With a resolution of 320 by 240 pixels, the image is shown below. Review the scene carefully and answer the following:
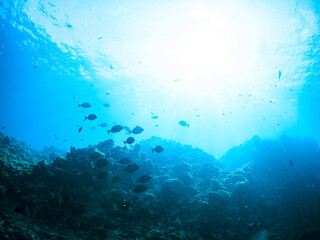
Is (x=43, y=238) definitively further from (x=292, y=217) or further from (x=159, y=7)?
(x=159, y=7)

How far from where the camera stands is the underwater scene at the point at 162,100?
9.24 m

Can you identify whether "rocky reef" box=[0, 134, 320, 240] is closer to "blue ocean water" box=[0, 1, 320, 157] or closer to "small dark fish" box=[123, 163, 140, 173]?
"small dark fish" box=[123, 163, 140, 173]

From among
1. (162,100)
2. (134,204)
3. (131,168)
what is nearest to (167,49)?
(162,100)

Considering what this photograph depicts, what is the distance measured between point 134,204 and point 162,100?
41.0 meters

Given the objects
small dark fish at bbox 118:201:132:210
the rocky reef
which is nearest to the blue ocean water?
the rocky reef

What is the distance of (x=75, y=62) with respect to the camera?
3209cm

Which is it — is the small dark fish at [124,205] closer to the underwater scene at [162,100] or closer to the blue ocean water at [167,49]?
the underwater scene at [162,100]

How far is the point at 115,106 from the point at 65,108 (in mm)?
22431

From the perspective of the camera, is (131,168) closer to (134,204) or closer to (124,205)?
(124,205)

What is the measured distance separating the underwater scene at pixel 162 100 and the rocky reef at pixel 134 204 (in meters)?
0.07

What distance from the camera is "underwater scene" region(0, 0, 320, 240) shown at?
30.3 feet

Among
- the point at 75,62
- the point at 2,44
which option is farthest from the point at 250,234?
the point at 2,44

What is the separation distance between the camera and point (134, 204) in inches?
409

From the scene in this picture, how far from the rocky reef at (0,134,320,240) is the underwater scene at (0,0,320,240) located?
0.07 metres
